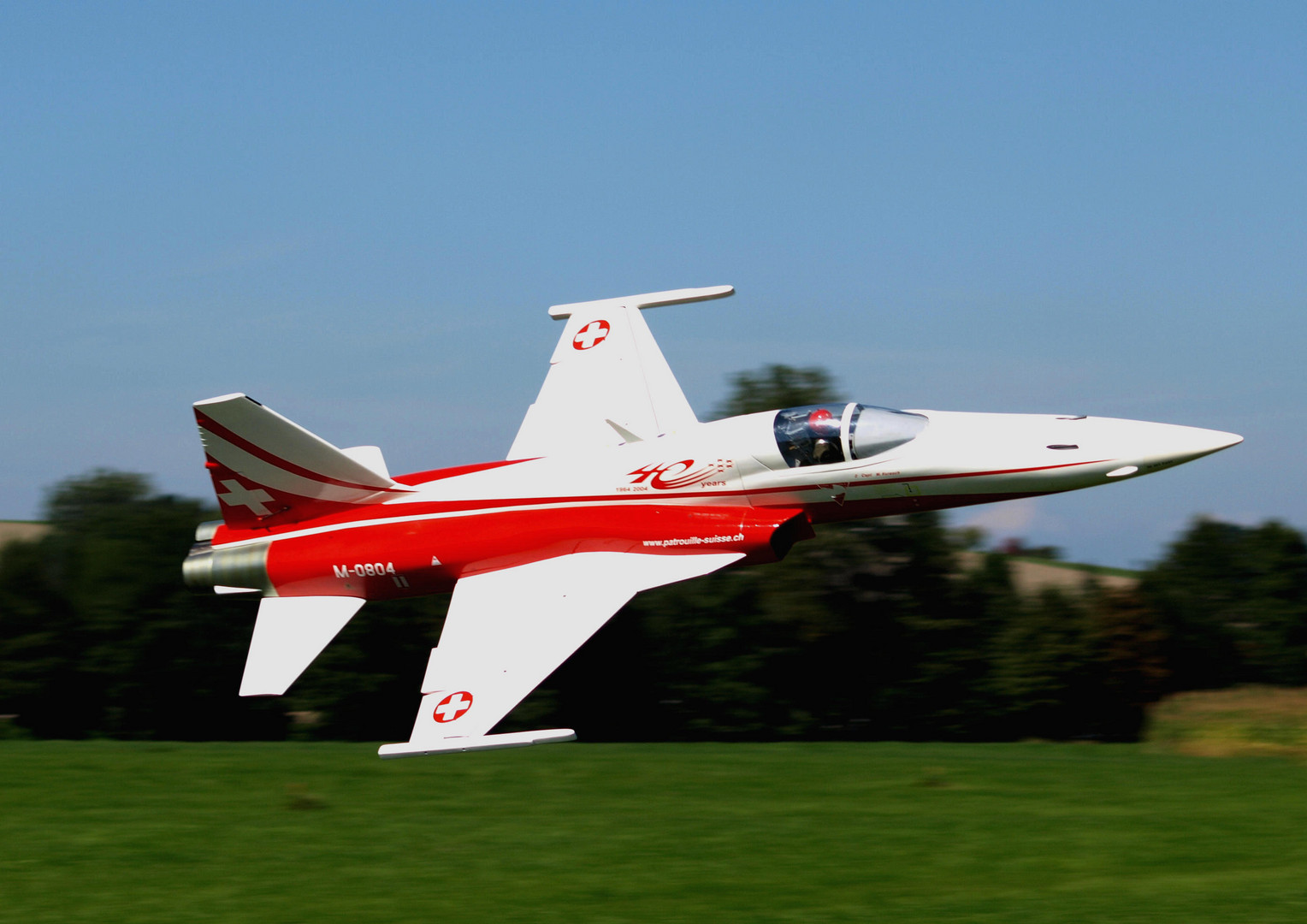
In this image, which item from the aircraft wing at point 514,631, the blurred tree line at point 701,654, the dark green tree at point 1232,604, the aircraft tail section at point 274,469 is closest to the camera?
the aircraft wing at point 514,631

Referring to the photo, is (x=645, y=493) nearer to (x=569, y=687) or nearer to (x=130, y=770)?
(x=130, y=770)

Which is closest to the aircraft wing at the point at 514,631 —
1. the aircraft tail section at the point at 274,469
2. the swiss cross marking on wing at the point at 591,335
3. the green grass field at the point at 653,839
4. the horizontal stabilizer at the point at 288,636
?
the green grass field at the point at 653,839

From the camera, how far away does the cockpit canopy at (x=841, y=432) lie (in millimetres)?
14859

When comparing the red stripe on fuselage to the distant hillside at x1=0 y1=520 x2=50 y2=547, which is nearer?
the red stripe on fuselage

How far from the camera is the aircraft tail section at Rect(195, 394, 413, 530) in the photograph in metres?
16.6

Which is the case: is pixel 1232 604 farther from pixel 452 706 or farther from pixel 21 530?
pixel 21 530

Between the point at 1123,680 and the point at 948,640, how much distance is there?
8.83 m

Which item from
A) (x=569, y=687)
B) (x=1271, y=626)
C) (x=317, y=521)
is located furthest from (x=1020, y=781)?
(x=1271, y=626)

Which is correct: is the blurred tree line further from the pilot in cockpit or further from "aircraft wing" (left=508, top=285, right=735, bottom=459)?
the pilot in cockpit

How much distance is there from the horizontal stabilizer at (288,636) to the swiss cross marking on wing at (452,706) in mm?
2765

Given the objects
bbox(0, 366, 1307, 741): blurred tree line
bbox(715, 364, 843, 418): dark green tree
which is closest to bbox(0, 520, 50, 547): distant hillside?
bbox(0, 366, 1307, 741): blurred tree line

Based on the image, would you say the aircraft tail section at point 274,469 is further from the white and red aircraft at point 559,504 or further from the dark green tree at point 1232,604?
the dark green tree at point 1232,604

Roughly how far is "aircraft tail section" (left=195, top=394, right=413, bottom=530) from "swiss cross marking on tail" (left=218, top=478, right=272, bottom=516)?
0.5 inches

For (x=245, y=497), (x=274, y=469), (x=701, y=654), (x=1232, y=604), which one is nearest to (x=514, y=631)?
(x=274, y=469)
